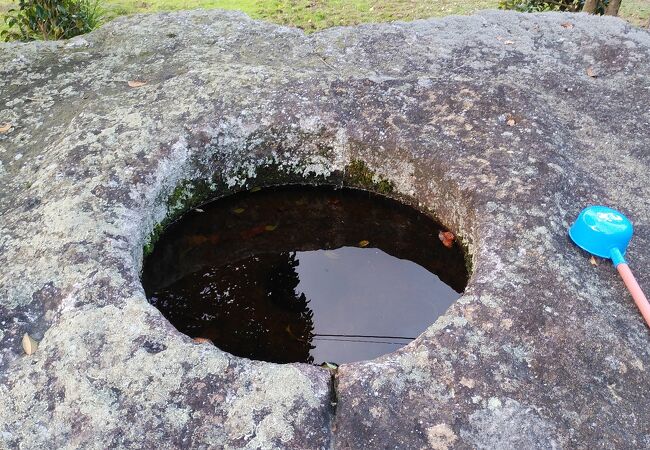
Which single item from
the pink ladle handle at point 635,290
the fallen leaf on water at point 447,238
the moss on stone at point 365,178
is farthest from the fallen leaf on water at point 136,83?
the pink ladle handle at point 635,290

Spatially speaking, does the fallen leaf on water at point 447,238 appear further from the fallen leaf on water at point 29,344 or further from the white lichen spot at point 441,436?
the fallen leaf on water at point 29,344

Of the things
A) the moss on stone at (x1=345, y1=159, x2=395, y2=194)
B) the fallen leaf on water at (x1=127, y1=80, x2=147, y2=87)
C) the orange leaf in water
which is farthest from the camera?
the fallen leaf on water at (x1=127, y1=80, x2=147, y2=87)

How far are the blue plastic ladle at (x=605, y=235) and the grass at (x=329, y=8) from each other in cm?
527

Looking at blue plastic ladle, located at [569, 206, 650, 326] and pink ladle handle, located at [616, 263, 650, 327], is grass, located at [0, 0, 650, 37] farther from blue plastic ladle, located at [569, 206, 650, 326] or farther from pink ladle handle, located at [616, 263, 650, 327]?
pink ladle handle, located at [616, 263, 650, 327]

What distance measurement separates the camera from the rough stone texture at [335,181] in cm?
217

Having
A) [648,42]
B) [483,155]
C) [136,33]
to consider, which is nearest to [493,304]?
[483,155]

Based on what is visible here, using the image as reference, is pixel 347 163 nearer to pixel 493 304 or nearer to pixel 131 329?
pixel 493 304

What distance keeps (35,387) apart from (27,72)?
9.87 feet

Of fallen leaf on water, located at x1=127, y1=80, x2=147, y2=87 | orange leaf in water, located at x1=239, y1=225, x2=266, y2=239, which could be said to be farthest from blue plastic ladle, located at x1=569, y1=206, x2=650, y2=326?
fallen leaf on water, located at x1=127, y1=80, x2=147, y2=87

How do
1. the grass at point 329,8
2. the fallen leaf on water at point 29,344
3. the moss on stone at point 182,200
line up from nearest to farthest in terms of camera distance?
the fallen leaf on water at point 29,344, the moss on stone at point 182,200, the grass at point 329,8

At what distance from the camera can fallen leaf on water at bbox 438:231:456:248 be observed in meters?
3.51

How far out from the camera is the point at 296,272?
3396 mm

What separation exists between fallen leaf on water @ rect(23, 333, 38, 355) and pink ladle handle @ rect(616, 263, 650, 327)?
264 cm

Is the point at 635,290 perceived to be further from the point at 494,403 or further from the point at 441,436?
the point at 441,436
